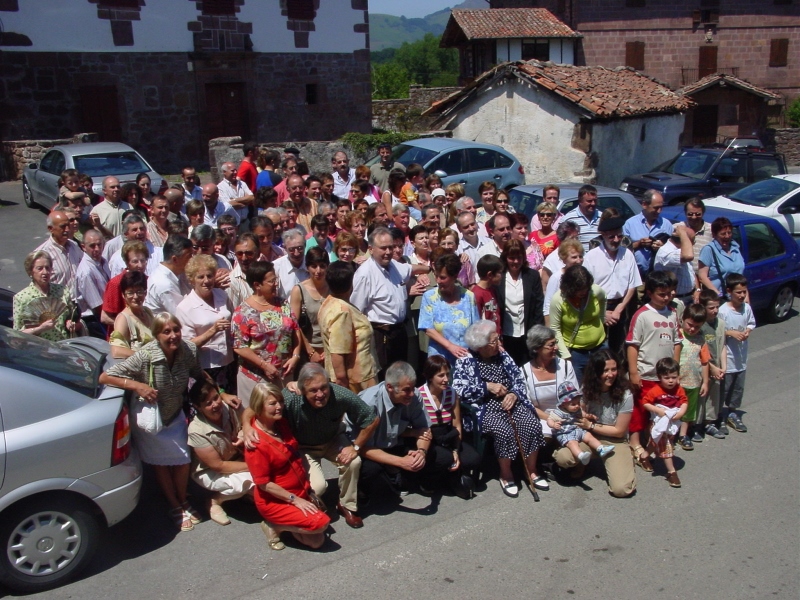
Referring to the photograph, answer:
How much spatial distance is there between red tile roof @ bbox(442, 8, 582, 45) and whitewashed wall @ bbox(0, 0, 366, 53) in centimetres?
1389

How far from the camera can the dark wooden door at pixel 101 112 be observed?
19484mm

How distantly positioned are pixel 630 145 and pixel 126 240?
1581 cm

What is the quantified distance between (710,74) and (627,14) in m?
4.98

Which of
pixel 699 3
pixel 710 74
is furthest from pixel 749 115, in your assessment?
pixel 699 3

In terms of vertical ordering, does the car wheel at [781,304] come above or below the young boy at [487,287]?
below

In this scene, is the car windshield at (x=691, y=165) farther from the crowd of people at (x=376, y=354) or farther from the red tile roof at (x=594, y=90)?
the crowd of people at (x=376, y=354)

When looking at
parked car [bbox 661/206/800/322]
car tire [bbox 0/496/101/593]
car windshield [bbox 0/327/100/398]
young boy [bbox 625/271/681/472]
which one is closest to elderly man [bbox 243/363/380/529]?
car windshield [bbox 0/327/100/398]

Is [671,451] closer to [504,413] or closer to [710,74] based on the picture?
[504,413]

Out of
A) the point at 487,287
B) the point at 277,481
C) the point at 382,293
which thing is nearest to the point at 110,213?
the point at 382,293

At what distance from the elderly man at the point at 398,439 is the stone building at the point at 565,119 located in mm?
14057

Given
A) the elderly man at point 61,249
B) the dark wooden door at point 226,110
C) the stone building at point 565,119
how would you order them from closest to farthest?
1. the elderly man at point 61,249
2. the stone building at point 565,119
3. the dark wooden door at point 226,110

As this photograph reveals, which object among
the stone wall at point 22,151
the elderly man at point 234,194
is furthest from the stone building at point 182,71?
the elderly man at point 234,194

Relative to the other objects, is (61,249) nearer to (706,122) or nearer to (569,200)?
(569,200)

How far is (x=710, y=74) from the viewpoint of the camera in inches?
1480
